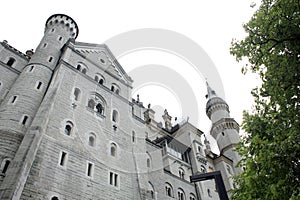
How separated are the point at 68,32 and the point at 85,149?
55.0 ft

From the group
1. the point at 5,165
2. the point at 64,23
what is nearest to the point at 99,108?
the point at 5,165

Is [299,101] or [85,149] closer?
[299,101]

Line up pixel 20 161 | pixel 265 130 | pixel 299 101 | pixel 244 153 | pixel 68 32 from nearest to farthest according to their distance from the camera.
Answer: pixel 299 101 < pixel 265 130 < pixel 244 153 < pixel 20 161 < pixel 68 32

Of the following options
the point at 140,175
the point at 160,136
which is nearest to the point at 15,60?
the point at 140,175

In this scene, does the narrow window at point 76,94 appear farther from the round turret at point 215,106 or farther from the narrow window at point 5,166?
the round turret at point 215,106

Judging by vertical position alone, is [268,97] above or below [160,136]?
below

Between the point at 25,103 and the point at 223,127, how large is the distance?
33.5 m

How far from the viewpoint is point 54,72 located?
78.7 feet

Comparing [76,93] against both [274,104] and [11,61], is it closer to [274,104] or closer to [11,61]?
[11,61]

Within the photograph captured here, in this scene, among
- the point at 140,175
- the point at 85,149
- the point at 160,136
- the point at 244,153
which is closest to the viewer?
the point at 244,153

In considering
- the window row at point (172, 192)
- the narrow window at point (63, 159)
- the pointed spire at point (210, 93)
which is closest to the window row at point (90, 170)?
the narrow window at point (63, 159)

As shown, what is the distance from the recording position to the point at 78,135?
1959 cm

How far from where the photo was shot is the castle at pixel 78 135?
15836 mm

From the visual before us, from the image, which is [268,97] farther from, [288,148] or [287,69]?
[288,148]
